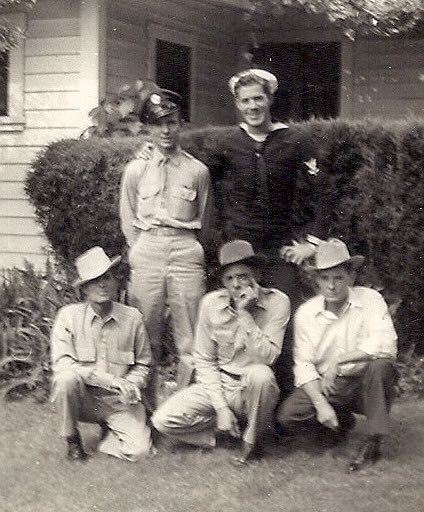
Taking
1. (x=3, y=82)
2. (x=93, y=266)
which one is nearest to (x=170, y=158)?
(x=93, y=266)

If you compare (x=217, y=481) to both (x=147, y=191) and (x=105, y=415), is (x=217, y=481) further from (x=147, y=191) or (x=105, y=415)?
(x=147, y=191)

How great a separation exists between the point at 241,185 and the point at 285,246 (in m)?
0.42

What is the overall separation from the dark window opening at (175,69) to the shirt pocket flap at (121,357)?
17.9 ft

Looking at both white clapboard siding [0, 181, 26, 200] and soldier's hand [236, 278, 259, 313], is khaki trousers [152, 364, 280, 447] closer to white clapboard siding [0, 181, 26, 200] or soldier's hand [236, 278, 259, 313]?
soldier's hand [236, 278, 259, 313]

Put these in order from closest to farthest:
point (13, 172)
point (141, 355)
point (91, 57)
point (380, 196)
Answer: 1. point (141, 355)
2. point (380, 196)
3. point (91, 57)
4. point (13, 172)

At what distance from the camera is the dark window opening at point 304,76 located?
11.3m

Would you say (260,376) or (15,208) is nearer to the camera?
(260,376)

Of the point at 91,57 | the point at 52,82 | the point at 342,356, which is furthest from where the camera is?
the point at 52,82

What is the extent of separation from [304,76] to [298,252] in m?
6.68

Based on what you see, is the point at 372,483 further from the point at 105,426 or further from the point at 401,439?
the point at 105,426

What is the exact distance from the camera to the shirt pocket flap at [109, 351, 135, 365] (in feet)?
18.1

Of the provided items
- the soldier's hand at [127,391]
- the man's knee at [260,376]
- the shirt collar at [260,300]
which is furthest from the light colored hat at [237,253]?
the soldier's hand at [127,391]

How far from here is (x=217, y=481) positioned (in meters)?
4.98

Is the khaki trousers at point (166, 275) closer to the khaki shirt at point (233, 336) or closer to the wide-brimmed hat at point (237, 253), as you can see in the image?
the khaki shirt at point (233, 336)
